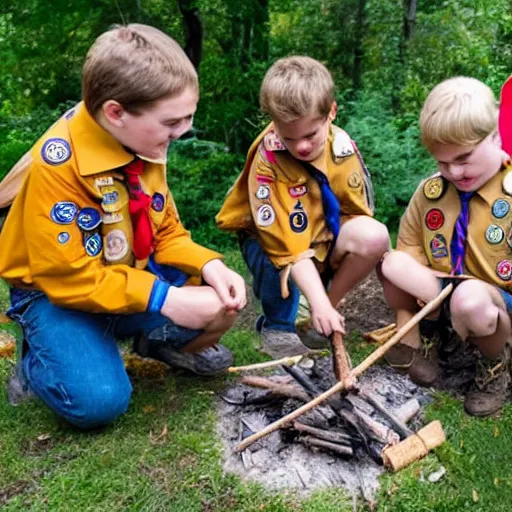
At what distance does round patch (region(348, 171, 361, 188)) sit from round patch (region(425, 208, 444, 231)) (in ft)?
1.20

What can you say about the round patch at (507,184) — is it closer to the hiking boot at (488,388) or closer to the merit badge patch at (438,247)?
the merit badge patch at (438,247)

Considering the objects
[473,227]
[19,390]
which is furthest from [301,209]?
[19,390]

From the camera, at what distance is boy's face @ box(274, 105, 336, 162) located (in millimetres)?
3082

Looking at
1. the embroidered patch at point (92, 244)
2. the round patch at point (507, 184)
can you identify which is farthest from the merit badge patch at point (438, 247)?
the embroidered patch at point (92, 244)

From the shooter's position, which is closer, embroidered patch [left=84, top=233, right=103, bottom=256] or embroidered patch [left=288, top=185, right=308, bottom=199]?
embroidered patch [left=84, top=233, right=103, bottom=256]

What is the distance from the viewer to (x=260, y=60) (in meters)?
7.67

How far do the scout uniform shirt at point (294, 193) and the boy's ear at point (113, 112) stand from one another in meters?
0.81

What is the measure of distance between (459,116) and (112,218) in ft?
4.58

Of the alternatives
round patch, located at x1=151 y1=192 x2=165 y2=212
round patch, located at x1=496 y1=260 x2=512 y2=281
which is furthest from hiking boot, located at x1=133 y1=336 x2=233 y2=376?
round patch, located at x1=496 y1=260 x2=512 y2=281

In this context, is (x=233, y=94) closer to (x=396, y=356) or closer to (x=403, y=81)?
(x=403, y=81)

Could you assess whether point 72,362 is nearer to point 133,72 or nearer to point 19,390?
point 19,390

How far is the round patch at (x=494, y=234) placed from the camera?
310 centimetres

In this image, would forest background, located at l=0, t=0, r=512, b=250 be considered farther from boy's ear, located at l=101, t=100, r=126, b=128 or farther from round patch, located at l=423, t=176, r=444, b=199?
boy's ear, located at l=101, t=100, r=126, b=128

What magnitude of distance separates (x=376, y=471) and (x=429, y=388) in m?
0.71
